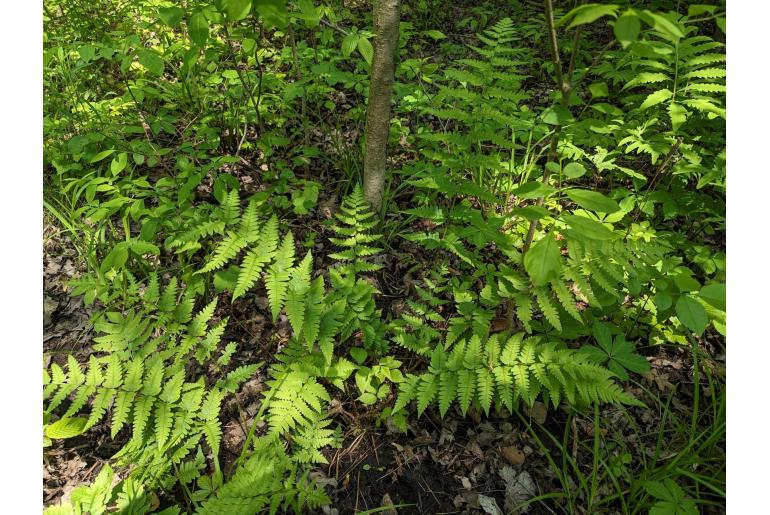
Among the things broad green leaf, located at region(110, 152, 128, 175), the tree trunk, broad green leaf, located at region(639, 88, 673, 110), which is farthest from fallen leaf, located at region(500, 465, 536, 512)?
broad green leaf, located at region(110, 152, 128, 175)

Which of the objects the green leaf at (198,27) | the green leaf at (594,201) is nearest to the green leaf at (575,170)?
the green leaf at (594,201)

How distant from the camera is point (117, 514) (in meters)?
1.87

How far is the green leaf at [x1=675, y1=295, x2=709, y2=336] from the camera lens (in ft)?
5.19

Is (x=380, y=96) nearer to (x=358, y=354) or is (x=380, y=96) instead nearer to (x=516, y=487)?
(x=358, y=354)

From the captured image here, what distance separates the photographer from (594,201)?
5.08 ft

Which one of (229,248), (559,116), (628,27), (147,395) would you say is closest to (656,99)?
(559,116)

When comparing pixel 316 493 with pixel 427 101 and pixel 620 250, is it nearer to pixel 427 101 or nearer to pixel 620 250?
pixel 620 250

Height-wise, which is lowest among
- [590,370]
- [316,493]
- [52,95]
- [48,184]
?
[316,493]

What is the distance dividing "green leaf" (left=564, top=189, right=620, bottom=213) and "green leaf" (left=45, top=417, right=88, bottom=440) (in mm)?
2372

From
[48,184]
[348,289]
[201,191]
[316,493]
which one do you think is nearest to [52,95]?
[48,184]

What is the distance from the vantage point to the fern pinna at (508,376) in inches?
75.0

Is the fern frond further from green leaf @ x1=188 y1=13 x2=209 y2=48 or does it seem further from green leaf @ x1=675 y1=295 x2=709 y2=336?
green leaf @ x1=675 y1=295 x2=709 y2=336

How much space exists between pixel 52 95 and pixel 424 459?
410 centimetres

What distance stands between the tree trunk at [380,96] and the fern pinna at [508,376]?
1343 mm
